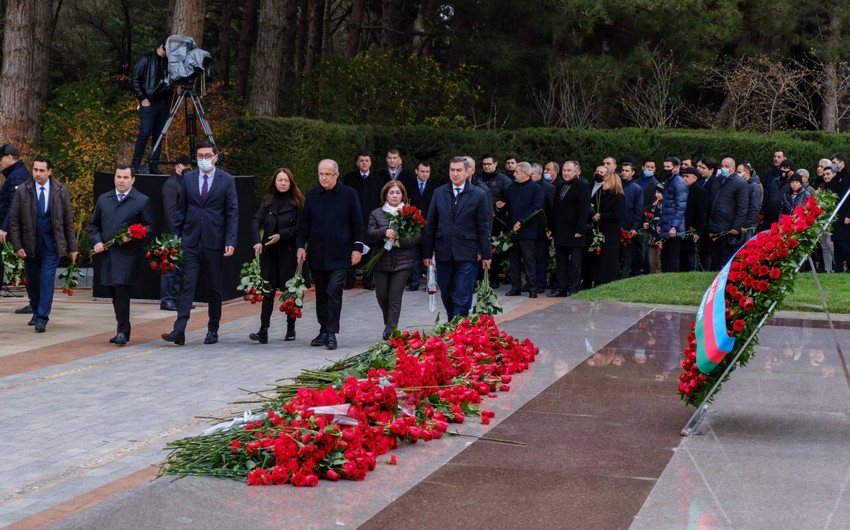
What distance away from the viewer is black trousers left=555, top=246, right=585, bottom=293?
17.8 meters

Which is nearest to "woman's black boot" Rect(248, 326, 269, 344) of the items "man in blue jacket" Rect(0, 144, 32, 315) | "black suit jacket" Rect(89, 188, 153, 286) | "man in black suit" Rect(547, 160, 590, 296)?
"black suit jacket" Rect(89, 188, 153, 286)

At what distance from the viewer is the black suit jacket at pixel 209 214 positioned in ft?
43.2

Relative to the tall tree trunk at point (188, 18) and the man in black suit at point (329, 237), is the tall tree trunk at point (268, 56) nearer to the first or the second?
the tall tree trunk at point (188, 18)

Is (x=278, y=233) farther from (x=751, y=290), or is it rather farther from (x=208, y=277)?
(x=751, y=290)

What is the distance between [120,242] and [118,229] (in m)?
0.17

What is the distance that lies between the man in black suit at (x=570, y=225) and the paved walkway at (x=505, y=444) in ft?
14.2

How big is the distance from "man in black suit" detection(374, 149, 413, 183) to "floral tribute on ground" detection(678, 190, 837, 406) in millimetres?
10483

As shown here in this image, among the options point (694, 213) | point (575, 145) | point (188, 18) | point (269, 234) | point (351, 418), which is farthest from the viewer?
point (575, 145)

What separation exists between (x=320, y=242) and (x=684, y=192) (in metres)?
7.73

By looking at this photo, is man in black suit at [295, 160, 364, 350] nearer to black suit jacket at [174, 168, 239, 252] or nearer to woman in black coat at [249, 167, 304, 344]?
woman in black coat at [249, 167, 304, 344]

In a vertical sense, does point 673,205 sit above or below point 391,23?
below

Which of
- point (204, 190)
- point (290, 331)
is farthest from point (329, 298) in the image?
point (204, 190)

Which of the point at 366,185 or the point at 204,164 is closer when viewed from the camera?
the point at 204,164

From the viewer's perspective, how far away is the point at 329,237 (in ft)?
42.2
